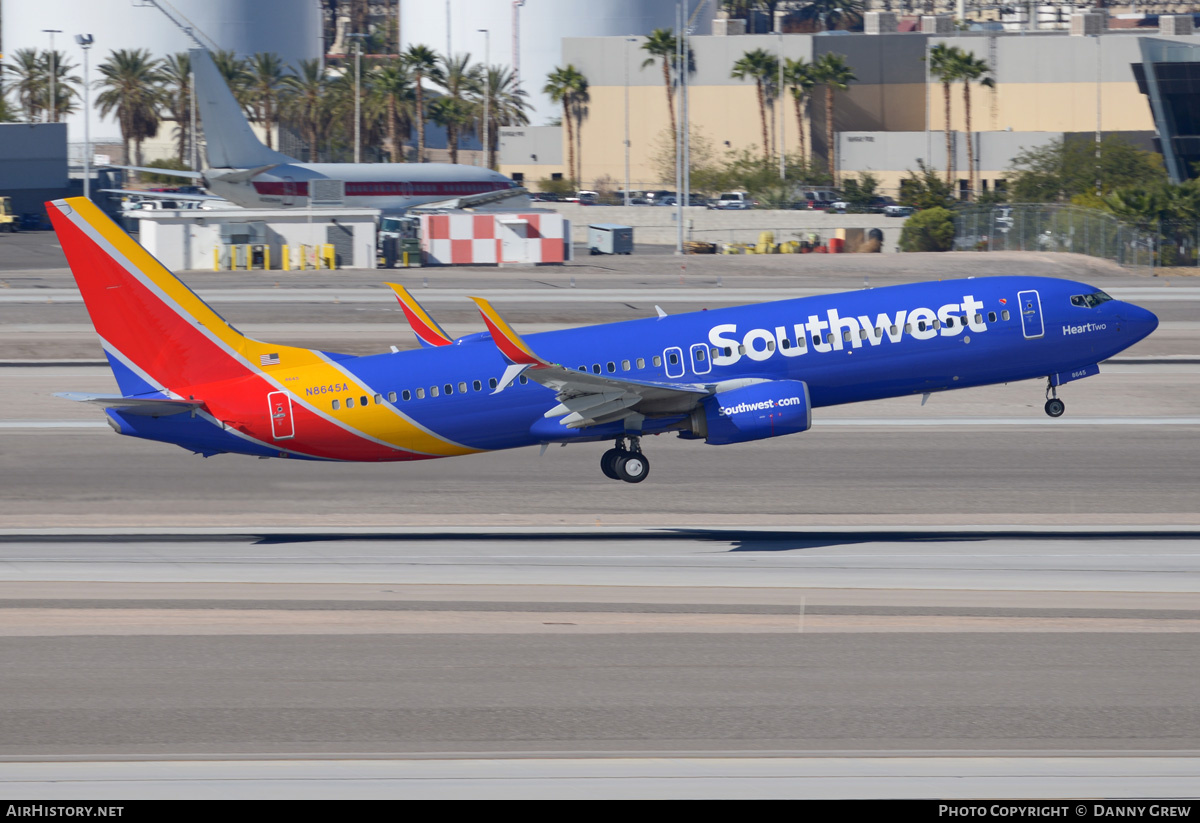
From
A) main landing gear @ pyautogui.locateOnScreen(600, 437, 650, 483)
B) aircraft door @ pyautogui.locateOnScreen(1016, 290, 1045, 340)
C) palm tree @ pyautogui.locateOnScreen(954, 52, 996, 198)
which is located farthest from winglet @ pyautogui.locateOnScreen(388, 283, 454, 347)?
palm tree @ pyautogui.locateOnScreen(954, 52, 996, 198)

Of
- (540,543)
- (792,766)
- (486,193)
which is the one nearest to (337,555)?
(540,543)

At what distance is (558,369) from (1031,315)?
41.0 feet

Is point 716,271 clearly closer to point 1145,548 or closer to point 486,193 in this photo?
point 486,193

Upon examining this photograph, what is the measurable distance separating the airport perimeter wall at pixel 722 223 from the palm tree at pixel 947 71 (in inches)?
1188

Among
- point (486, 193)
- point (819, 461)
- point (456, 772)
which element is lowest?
point (456, 772)

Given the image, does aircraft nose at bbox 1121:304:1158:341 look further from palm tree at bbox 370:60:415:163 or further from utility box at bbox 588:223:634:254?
palm tree at bbox 370:60:415:163

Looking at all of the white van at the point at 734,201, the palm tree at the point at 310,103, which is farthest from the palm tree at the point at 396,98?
the white van at the point at 734,201

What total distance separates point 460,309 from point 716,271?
27.1 meters

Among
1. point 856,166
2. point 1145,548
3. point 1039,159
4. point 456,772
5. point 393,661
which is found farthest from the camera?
point 856,166

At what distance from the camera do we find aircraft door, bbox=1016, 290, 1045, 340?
33125mm

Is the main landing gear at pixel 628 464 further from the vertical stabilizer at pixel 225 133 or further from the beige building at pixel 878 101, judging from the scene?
the beige building at pixel 878 101

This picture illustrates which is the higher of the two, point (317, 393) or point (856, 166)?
point (856, 166)

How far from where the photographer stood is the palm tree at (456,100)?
580 feet
